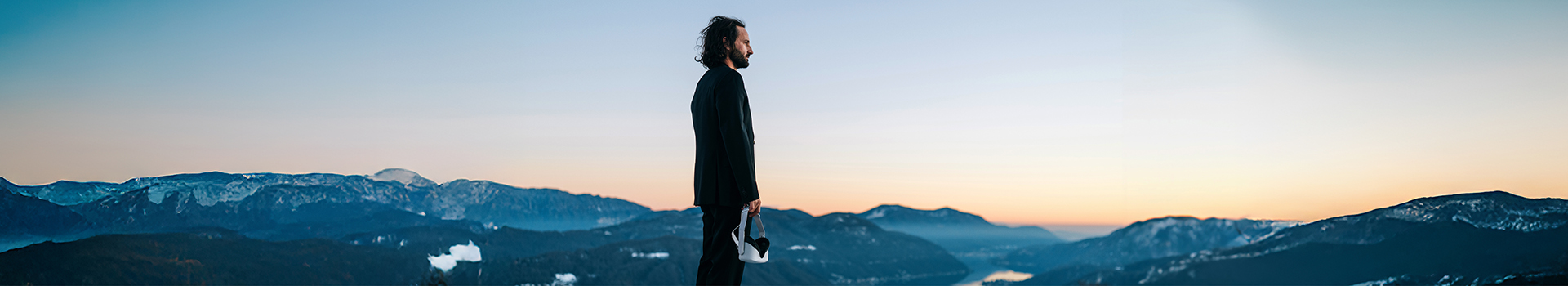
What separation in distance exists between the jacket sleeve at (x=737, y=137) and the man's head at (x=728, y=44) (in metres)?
0.33

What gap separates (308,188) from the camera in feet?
128

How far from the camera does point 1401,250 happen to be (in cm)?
7788

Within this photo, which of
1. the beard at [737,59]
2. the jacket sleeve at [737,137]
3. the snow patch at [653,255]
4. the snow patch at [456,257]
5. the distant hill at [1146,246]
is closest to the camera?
the jacket sleeve at [737,137]

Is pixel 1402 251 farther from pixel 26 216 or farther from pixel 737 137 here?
pixel 26 216

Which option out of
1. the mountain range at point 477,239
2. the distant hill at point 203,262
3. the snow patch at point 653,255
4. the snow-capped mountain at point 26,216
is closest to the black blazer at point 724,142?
the mountain range at point 477,239

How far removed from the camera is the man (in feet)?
9.23

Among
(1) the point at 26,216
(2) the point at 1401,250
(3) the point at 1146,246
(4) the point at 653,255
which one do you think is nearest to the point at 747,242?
(1) the point at 26,216

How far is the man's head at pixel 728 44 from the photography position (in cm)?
320

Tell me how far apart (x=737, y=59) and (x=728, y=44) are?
0.26 ft

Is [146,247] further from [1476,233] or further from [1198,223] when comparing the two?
[1198,223]

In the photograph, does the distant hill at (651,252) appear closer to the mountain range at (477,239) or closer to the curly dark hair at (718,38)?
the mountain range at (477,239)

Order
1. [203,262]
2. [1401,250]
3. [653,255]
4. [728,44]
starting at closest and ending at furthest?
[728,44] → [203,262] → [1401,250] → [653,255]

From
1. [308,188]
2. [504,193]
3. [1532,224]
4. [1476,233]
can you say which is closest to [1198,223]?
[1476,233]

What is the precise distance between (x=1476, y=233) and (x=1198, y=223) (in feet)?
392
